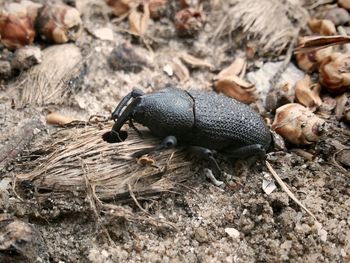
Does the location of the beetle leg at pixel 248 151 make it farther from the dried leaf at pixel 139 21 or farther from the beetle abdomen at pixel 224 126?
the dried leaf at pixel 139 21

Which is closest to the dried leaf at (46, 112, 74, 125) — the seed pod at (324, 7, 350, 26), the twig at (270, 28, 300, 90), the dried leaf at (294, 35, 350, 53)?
A: the twig at (270, 28, 300, 90)

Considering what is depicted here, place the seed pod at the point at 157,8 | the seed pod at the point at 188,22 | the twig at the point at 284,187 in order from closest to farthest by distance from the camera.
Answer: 1. the twig at the point at 284,187
2. the seed pod at the point at 188,22
3. the seed pod at the point at 157,8

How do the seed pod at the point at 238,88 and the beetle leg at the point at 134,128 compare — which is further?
the seed pod at the point at 238,88

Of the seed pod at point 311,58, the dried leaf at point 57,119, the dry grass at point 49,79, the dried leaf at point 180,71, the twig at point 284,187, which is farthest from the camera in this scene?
the dried leaf at point 180,71

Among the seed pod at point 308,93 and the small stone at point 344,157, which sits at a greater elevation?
the seed pod at point 308,93

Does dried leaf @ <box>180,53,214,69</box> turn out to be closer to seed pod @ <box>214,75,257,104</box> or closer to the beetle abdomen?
seed pod @ <box>214,75,257,104</box>

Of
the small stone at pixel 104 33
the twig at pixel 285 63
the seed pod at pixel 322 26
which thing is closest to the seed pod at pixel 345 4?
the seed pod at pixel 322 26

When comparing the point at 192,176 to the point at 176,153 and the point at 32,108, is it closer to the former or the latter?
the point at 176,153
